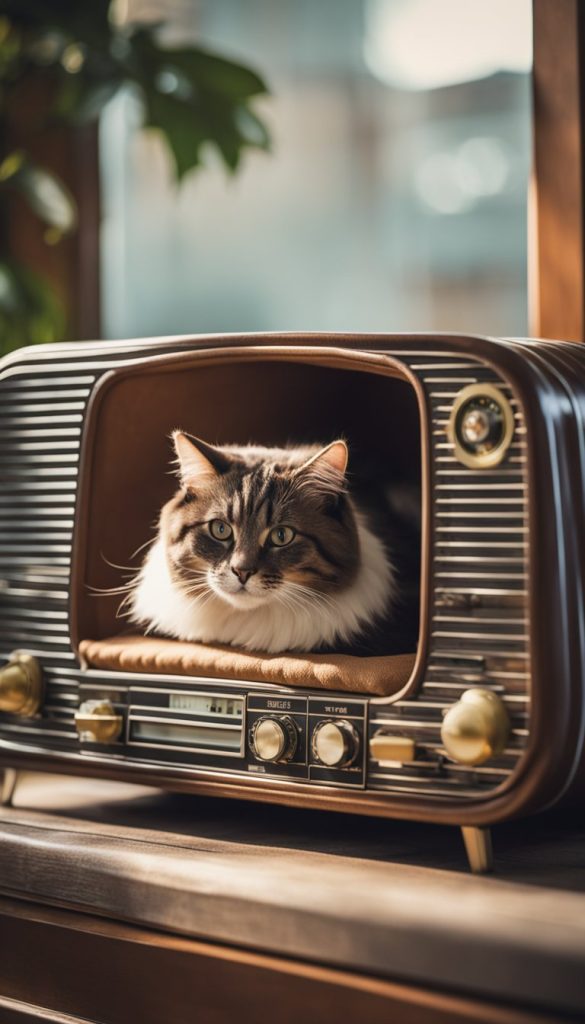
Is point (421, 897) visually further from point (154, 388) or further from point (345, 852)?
point (154, 388)

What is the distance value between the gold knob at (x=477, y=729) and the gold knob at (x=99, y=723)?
0.33m

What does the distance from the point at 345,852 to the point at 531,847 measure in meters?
0.16

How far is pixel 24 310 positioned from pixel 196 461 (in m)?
0.66

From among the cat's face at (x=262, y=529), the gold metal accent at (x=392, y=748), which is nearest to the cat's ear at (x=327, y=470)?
the cat's face at (x=262, y=529)

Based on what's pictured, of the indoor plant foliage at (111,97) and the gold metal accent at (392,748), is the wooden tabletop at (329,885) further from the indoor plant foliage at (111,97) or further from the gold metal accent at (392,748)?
the indoor plant foliage at (111,97)

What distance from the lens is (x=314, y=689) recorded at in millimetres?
940

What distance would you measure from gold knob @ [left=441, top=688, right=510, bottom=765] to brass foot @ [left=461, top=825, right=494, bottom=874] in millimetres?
67

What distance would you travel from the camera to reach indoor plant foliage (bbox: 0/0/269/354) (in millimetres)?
1579

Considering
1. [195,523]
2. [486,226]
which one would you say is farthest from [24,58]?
[195,523]

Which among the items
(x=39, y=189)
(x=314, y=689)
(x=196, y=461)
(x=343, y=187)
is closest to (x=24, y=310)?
(x=39, y=189)

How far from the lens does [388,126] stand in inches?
66.4

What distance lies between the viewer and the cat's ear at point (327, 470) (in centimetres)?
99

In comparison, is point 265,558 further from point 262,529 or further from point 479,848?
point 479,848

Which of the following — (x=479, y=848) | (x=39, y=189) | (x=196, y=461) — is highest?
(x=39, y=189)
